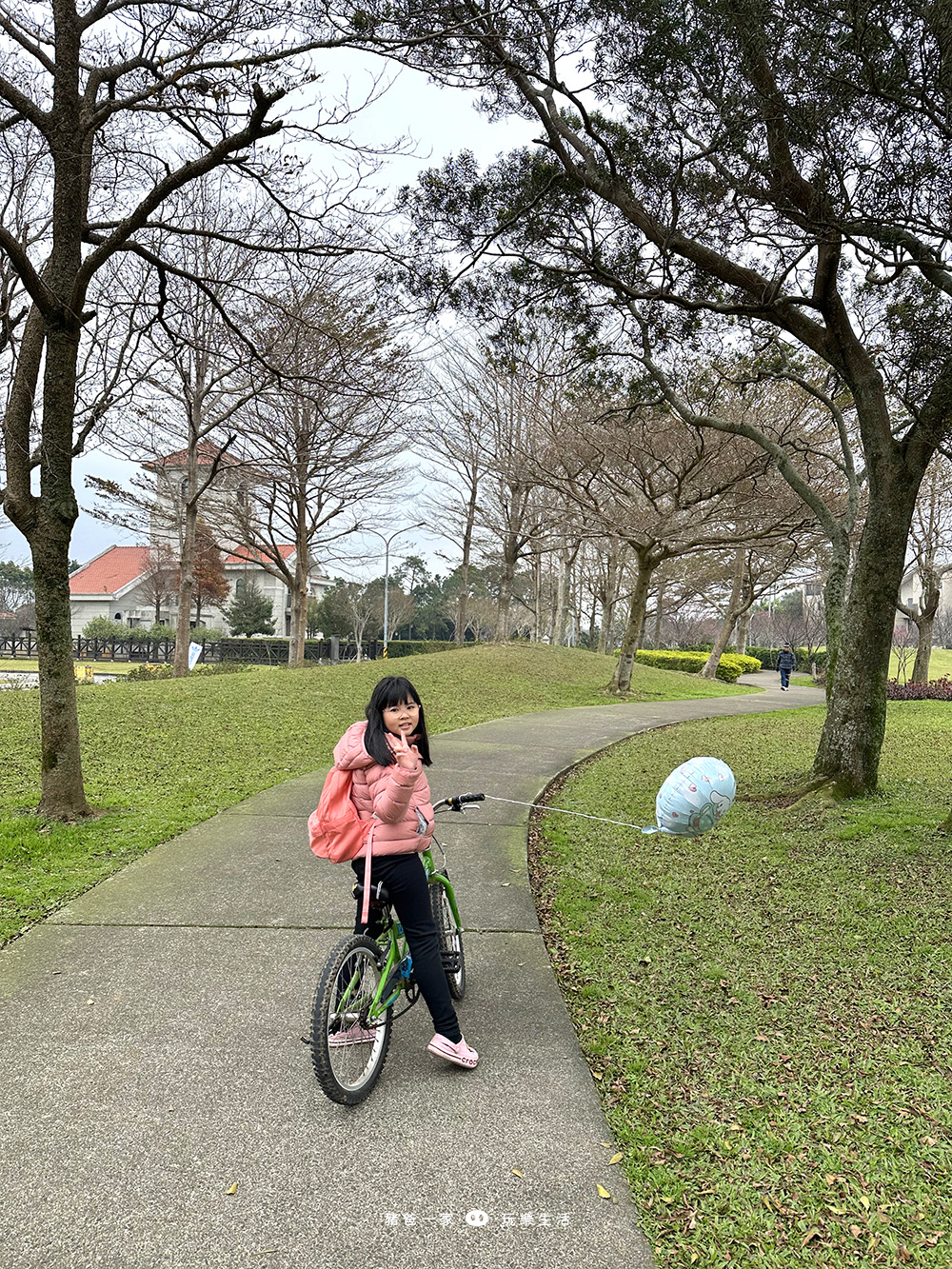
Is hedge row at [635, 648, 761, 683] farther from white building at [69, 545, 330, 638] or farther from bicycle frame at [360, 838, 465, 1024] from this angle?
bicycle frame at [360, 838, 465, 1024]

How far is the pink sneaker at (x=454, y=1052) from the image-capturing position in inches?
126

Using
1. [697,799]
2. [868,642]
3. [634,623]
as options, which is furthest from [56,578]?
[634,623]

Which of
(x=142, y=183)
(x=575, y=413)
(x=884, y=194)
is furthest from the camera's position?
(x=575, y=413)

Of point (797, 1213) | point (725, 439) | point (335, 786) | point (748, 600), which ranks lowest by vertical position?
point (797, 1213)

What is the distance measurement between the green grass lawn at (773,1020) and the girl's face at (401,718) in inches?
64.5

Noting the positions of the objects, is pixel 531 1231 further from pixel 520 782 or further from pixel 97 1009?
pixel 520 782

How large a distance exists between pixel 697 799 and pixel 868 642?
4022 mm

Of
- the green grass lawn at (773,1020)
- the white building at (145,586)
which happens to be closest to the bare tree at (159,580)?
the white building at (145,586)

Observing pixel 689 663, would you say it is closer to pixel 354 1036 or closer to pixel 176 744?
pixel 176 744

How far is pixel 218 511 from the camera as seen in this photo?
939 inches

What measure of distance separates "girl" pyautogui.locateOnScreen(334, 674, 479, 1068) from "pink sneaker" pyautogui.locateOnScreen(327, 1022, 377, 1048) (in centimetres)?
25

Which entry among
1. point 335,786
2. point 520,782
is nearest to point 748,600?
point 520,782

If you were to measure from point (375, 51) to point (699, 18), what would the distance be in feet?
8.09

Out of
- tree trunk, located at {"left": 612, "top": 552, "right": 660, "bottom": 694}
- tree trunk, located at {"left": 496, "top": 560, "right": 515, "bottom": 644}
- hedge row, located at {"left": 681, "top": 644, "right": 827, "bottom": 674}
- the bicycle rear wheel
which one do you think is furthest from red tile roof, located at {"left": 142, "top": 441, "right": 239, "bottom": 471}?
hedge row, located at {"left": 681, "top": 644, "right": 827, "bottom": 674}
